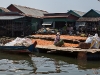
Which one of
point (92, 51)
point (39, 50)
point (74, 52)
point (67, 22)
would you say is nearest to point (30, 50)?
point (39, 50)

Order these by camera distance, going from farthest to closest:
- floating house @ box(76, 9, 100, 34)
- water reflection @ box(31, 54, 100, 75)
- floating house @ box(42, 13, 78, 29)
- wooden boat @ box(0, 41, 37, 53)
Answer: floating house @ box(42, 13, 78, 29) → floating house @ box(76, 9, 100, 34) → wooden boat @ box(0, 41, 37, 53) → water reflection @ box(31, 54, 100, 75)

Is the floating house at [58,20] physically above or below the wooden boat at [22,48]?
above

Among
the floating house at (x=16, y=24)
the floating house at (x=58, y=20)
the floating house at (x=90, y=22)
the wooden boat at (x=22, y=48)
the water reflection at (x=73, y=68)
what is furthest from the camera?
the floating house at (x=58, y=20)

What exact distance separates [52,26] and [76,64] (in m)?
20.8

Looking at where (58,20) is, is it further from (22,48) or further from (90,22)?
(22,48)

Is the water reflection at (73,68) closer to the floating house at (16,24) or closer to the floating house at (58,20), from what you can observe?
the floating house at (16,24)

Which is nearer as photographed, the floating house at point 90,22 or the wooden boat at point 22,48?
the wooden boat at point 22,48

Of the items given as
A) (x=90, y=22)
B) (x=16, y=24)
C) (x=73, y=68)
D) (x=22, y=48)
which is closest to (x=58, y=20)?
(x=90, y=22)

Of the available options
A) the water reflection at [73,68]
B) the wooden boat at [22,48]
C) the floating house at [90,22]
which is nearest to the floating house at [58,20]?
the floating house at [90,22]

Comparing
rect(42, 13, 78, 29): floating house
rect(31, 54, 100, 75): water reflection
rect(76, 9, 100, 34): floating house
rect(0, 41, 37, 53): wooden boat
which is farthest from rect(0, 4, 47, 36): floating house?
rect(31, 54, 100, 75): water reflection

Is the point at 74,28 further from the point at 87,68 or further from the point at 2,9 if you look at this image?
the point at 87,68

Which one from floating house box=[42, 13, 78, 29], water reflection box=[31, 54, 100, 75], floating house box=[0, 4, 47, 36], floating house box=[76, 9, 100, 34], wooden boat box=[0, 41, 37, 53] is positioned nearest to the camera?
water reflection box=[31, 54, 100, 75]

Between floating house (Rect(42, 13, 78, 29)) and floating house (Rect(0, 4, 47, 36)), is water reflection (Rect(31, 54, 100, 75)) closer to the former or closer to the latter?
floating house (Rect(0, 4, 47, 36))

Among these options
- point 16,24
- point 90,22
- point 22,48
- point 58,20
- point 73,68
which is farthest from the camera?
point 58,20
